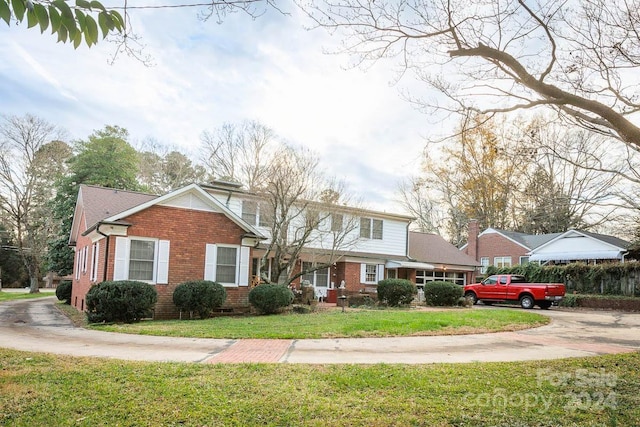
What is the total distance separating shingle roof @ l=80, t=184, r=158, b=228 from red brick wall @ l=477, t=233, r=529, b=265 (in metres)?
29.3

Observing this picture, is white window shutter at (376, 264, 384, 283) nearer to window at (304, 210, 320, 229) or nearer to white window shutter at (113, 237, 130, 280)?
window at (304, 210, 320, 229)

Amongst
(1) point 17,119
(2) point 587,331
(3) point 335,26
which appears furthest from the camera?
(1) point 17,119

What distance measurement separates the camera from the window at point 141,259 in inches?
640

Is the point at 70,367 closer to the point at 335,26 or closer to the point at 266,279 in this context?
the point at 335,26

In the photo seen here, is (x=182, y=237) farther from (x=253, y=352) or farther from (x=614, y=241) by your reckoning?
(x=614, y=241)

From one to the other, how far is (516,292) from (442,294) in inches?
179

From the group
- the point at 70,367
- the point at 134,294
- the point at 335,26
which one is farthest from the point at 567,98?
the point at 134,294

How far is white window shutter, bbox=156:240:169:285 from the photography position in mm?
16545

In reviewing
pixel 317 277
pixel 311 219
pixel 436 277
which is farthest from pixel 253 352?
pixel 436 277

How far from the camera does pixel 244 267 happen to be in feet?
60.7

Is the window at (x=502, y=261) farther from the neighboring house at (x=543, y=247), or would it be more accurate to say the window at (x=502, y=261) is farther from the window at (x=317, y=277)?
the window at (x=317, y=277)

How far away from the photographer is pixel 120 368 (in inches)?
273

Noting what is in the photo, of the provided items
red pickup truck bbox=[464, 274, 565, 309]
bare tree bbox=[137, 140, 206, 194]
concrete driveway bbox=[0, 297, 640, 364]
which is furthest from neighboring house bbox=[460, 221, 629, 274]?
bare tree bbox=[137, 140, 206, 194]

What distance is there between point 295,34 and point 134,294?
10.1 meters
